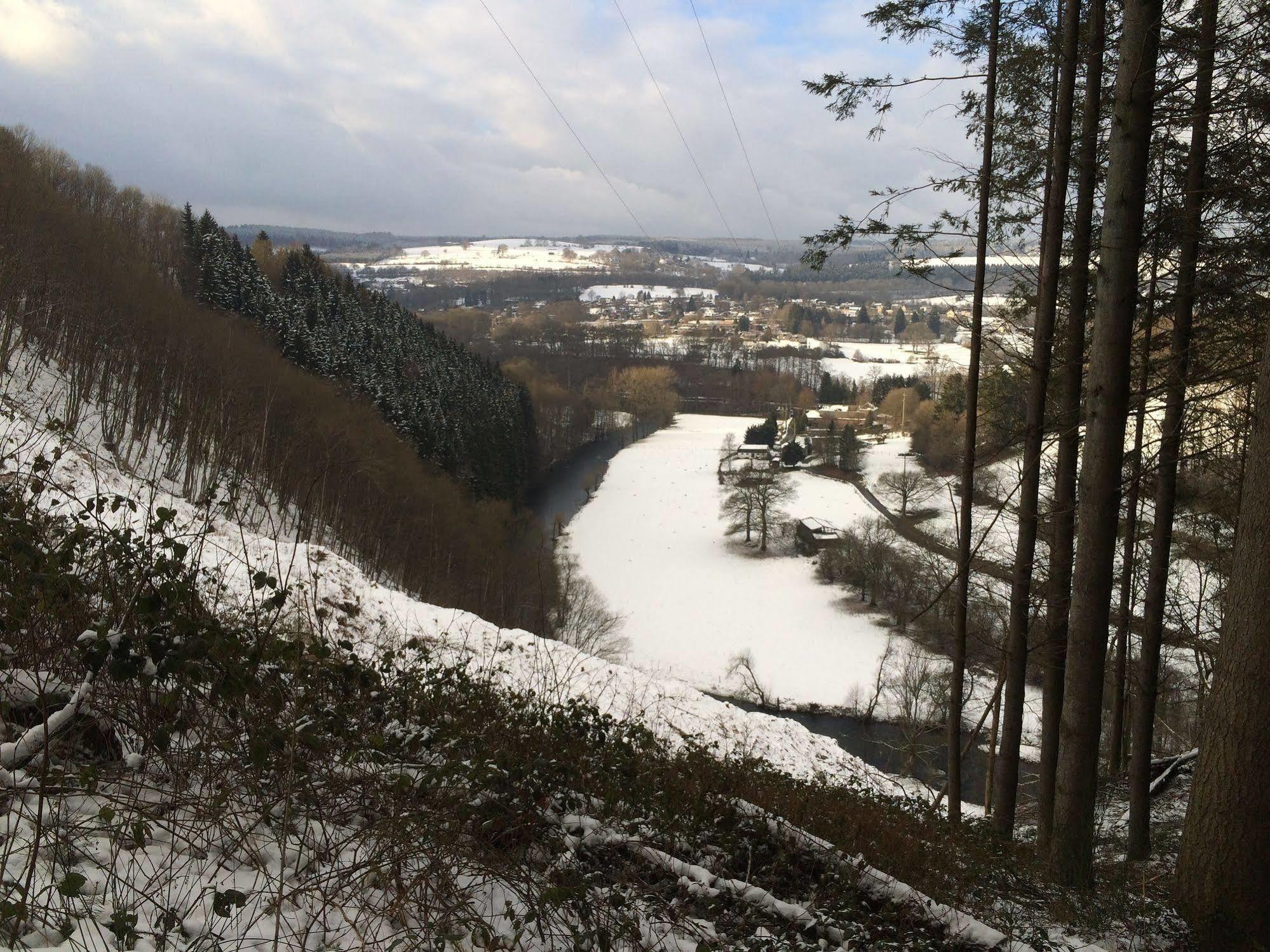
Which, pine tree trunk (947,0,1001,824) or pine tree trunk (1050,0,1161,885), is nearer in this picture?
pine tree trunk (1050,0,1161,885)

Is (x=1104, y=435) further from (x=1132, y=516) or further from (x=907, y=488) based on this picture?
(x=907, y=488)

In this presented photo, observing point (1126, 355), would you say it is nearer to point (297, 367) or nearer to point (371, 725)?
point (371, 725)

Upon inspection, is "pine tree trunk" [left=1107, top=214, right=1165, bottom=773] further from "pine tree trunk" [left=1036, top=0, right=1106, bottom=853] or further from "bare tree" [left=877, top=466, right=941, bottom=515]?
"bare tree" [left=877, top=466, right=941, bottom=515]

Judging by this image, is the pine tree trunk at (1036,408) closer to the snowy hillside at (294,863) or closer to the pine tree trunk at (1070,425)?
the pine tree trunk at (1070,425)

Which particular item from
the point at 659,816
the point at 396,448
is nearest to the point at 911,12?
the point at 659,816

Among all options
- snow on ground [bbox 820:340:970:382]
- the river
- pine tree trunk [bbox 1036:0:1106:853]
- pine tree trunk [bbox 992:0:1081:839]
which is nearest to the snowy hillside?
pine tree trunk [bbox 1036:0:1106:853]

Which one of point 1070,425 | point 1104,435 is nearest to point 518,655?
point 1070,425

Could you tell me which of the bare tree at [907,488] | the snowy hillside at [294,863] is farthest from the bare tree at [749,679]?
the snowy hillside at [294,863]
